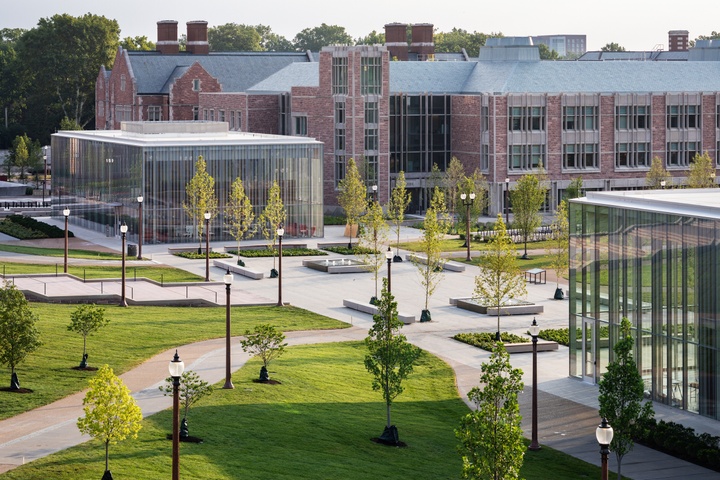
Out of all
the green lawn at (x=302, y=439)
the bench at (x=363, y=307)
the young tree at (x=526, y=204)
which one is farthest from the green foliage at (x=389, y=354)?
the young tree at (x=526, y=204)

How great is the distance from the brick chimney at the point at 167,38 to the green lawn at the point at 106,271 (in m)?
72.2

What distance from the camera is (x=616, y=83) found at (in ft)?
367

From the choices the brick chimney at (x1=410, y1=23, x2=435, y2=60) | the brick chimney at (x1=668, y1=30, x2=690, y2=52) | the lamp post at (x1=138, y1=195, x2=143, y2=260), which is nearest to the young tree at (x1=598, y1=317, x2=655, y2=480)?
the lamp post at (x1=138, y1=195, x2=143, y2=260)

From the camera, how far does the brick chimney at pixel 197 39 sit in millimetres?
141875

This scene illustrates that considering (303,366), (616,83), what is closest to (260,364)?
(303,366)

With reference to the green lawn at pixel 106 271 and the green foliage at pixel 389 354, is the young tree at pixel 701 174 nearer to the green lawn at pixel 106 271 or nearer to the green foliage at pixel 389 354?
the green lawn at pixel 106 271

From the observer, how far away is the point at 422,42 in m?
145

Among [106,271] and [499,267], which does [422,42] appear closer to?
[106,271]

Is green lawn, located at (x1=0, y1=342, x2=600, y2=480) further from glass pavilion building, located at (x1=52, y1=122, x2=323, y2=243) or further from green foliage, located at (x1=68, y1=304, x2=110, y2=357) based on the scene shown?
glass pavilion building, located at (x1=52, y1=122, x2=323, y2=243)

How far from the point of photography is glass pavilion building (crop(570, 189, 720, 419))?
134 feet

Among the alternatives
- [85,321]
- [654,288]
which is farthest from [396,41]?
[654,288]

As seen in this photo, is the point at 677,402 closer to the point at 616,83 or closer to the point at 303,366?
the point at 303,366

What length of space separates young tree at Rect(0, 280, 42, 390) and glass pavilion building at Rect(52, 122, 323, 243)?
45594mm

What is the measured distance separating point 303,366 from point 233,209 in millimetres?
40950
